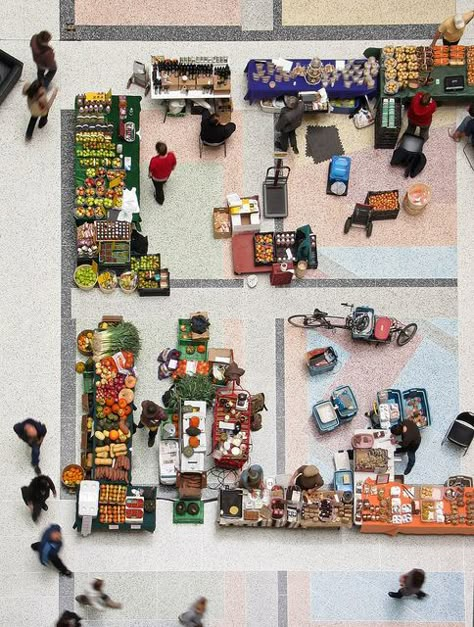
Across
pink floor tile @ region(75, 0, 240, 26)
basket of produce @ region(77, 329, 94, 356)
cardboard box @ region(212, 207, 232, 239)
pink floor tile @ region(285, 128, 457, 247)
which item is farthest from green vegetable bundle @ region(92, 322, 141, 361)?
pink floor tile @ region(75, 0, 240, 26)

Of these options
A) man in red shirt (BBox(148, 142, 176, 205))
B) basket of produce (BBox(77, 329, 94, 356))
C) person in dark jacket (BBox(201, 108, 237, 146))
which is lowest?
basket of produce (BBox(77, 329, 94, 356))

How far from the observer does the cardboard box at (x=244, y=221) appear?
711 inches

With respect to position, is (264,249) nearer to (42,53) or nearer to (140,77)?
(140,77)

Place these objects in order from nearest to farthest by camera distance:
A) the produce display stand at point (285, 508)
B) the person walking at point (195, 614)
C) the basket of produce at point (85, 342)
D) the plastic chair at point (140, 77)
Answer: the person walking at point (195, 614) < the produce display stand at point (285, 508) < the basket of produce at point (85, 342) < the plastic chair at point (140, 77)

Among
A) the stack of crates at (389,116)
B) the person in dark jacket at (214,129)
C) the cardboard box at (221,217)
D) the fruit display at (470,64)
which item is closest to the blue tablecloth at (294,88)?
the stack of crates at (389,116)

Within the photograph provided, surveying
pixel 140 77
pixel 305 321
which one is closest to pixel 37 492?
pixel 305 321

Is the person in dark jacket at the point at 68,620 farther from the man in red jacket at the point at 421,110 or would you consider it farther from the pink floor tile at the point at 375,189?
the man in red jacket at the point at 421,110

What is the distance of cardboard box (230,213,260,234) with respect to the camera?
18.1 meters

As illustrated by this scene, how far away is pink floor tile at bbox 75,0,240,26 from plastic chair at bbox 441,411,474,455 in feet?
25.2

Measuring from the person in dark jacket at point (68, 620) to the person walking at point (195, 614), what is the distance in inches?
64.2

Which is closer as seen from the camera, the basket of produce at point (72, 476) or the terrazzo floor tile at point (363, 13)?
the basket of produce at point (72, 476)

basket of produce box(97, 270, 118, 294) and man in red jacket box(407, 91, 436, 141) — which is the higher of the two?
man in red jacket box(407, 91, 436, 141)

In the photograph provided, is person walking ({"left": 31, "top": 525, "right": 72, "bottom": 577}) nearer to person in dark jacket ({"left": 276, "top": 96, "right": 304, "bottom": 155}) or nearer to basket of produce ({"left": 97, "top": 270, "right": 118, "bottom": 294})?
basket of produce ({"left": 97, "top": 270, "right": 118, "bottom": 294})

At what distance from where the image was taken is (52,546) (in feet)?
55.1
